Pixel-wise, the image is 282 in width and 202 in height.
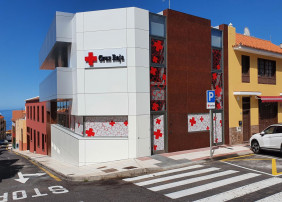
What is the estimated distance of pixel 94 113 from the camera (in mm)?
→ 12734

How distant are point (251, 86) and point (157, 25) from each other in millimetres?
9004

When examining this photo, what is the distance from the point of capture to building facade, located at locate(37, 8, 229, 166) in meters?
12.5

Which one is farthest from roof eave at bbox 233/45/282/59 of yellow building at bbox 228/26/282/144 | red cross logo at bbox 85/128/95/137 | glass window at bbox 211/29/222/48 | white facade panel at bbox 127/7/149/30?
red cross logo at bbox 85/128/95/137

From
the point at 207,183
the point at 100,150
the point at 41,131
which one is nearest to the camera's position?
the point at 207,183

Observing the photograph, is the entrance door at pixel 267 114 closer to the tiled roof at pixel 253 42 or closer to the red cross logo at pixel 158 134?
the tiled roof at pixel 253 42

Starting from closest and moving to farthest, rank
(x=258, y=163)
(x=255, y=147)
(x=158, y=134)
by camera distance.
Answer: (x=258, y=163) → (x=158, y=134) → (x=255, y=147)

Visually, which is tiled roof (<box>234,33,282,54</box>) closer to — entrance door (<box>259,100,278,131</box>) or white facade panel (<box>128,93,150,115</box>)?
entrance door (<box>259,100,278,131</box>)

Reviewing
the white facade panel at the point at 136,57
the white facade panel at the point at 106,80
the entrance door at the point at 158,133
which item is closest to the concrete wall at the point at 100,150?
the entrance door at the point at 158,133

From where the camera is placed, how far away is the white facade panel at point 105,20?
491 inches

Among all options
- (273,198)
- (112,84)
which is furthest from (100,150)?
(273,198)

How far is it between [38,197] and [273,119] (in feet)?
61.1

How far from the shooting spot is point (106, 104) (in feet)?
41.5

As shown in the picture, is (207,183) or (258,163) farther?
(258,163)

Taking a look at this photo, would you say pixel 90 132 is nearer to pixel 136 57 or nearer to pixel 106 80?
pixel 106 80
